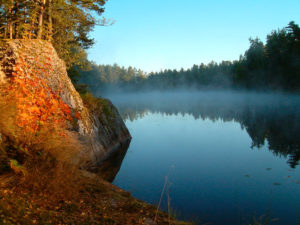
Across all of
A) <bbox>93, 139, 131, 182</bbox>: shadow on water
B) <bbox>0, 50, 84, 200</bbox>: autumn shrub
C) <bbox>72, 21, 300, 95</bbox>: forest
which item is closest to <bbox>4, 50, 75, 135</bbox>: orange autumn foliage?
<bbox>0, 50, 84, 200</bbox>: autumn shrub

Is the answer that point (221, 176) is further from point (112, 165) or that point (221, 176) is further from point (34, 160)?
point (34, 160)

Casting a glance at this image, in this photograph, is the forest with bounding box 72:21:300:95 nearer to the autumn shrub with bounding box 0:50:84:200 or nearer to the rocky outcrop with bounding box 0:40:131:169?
the rocky outcrop with bounding box 0:40:131:169

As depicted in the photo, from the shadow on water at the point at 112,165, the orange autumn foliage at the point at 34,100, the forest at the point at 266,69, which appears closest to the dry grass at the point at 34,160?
the orange autumn foliage at the point at 34,100

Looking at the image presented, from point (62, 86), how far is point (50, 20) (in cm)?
553

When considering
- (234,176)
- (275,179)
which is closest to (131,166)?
(234,176)

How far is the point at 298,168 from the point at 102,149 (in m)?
8.55

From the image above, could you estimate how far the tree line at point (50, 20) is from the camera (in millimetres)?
8648

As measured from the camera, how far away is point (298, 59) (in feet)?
145

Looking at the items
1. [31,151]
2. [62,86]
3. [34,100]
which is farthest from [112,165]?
[31,151]

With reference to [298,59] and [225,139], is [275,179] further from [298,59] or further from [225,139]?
[298,59]

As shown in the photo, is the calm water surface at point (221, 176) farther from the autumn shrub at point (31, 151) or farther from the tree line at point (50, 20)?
the tree line at point (50, 20)

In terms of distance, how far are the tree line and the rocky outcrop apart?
2.87ft

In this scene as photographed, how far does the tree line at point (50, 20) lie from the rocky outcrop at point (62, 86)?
2.87 ft

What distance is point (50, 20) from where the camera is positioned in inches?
468
